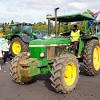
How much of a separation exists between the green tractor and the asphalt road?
258 mm

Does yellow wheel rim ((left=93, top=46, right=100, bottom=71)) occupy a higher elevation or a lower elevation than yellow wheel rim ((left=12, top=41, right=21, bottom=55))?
higher

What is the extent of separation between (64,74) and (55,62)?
442mm

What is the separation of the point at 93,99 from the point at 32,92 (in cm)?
197

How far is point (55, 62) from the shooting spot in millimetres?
9312

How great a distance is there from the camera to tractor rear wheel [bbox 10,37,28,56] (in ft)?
65.5

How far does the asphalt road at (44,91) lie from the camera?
8875 millimetres

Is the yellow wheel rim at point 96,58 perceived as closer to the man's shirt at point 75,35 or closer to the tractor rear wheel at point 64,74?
the man's shirt at point 75,35

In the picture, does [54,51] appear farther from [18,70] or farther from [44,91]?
[44,91]

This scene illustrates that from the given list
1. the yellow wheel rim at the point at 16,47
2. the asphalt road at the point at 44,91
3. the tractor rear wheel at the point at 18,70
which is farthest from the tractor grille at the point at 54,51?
the yellow wheel rim at the point at 16,47

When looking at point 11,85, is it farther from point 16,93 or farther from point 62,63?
point 62,63

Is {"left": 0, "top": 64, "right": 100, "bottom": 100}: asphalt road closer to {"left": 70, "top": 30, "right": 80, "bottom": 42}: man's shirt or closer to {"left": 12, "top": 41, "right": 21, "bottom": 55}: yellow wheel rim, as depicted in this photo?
{"left": 70, "top": 30, "right": 80, "bottom": 42}: man's shirt

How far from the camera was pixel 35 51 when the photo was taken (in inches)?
403

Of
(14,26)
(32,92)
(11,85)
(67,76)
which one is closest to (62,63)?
(67,76)

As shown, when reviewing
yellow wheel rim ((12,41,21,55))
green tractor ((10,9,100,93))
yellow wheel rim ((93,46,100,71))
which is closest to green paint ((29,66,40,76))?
green tractor ((10,9,100,93))
